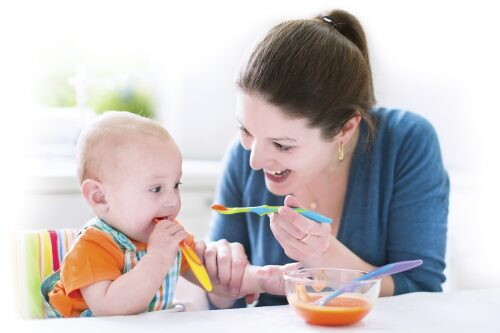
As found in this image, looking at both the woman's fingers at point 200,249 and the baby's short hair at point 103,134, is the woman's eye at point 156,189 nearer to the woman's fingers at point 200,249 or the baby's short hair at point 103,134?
the baby's short hair at point 103,134

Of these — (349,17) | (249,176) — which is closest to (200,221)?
(249,176)

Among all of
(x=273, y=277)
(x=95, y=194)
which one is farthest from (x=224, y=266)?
A: (x=95, y=194)

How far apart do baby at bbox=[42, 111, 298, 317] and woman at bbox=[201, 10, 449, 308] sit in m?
0.21

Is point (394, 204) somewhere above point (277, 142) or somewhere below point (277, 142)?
below

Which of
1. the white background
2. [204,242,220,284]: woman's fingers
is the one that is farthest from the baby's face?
the white background

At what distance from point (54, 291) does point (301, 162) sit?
0.60 metres

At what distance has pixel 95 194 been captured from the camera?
127 cm

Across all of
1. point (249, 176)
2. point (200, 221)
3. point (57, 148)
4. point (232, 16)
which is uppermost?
point (232, 16)

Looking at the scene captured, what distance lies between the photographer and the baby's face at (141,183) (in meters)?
1.25

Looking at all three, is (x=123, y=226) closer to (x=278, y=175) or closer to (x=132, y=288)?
(x=132, y=288)

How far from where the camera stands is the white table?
3.53ft

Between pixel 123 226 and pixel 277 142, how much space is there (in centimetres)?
38

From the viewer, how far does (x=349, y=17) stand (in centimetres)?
158

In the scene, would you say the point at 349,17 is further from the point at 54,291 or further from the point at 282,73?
the point at 54,291
